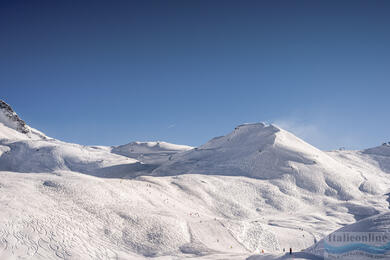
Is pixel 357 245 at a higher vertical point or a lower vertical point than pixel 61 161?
lower

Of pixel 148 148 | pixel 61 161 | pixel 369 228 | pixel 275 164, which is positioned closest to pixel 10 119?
pixel 148 148

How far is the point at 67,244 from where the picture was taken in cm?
2548

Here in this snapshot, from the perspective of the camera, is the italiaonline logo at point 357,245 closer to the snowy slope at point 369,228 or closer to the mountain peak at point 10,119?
the snowy slope at point 369,228

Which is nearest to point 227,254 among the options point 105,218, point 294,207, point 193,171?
point 105,218

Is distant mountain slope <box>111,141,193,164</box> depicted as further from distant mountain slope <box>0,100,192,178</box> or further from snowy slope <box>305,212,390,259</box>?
snowy slope <box>305,212,390,259</box>

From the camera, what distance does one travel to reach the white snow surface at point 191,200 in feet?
88.7

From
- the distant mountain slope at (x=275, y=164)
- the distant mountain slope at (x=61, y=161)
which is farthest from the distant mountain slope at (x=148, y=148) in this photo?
the distant mountain slope at (x=275, y=164)

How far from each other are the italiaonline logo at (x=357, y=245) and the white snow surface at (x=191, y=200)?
10.5ft

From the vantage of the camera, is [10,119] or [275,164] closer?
[275,164]

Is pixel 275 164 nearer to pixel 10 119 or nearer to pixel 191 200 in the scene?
pixel 191 200

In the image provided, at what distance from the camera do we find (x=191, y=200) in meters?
45.2

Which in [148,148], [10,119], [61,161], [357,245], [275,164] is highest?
[10,119]

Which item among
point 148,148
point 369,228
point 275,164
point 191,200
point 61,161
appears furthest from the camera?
point 148,148

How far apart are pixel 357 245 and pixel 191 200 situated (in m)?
27.6
